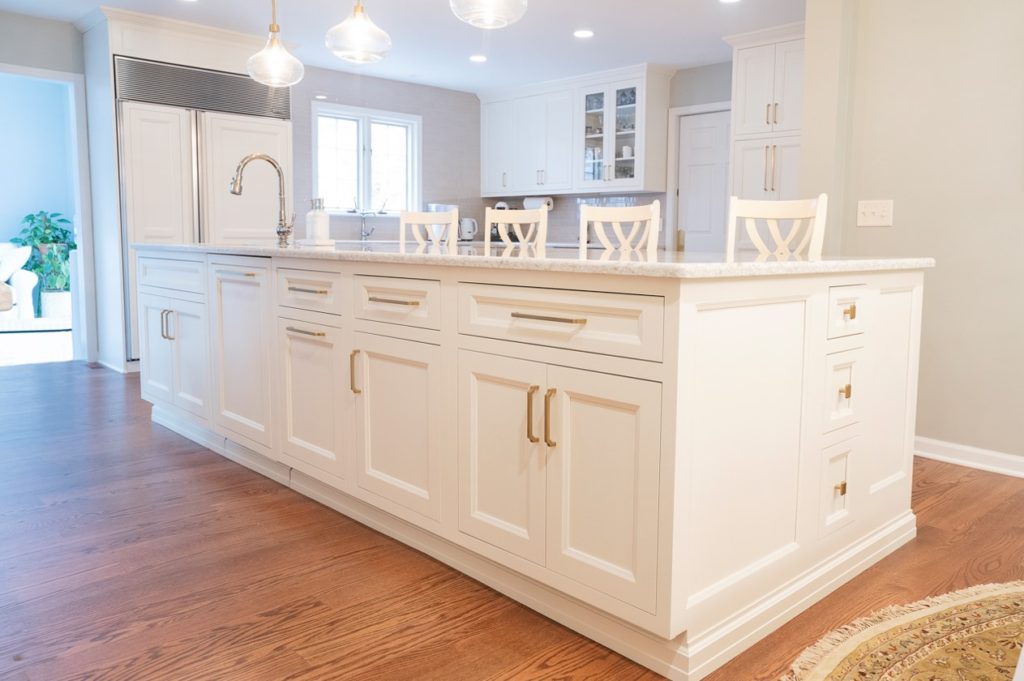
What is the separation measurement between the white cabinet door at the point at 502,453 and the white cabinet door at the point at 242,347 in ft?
3.93

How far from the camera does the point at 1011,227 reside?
3.27m

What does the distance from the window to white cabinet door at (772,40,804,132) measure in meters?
3.36

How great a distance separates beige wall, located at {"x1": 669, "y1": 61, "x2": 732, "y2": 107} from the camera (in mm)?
6289

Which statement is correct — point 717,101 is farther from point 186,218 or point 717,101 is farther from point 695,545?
point 695,545

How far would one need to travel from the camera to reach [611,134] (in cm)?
667

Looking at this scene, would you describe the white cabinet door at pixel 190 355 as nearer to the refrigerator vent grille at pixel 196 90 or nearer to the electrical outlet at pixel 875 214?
the refrigerator vent grille at pixel 196 90

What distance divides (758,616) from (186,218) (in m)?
5.09

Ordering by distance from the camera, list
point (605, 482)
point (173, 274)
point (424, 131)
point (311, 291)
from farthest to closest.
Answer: point (424, 131) → point (173, 274) → point (311, 291) → point (605, 482)

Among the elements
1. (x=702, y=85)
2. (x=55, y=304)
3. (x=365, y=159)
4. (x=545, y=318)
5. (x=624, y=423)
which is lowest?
(x=55, y=304)

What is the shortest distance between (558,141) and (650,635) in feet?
19.3

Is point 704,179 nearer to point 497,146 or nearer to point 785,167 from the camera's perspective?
point 785,167

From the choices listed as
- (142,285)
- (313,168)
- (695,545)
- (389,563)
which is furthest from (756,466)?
(313,168)

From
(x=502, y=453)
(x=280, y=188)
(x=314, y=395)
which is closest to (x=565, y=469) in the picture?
(x=502, y=453)

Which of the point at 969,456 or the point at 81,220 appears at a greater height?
the point at 81,220
